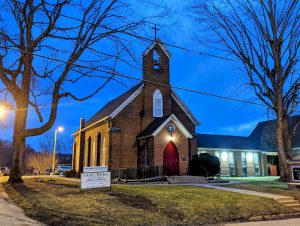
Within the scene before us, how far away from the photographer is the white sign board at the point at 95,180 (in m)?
14.6

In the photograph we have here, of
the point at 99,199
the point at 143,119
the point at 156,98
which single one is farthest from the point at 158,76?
the point at 99,199

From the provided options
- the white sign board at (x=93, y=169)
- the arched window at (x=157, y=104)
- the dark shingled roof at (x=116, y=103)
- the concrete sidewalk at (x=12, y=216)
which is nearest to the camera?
the concrete sidewalk at (x=12, y=216)

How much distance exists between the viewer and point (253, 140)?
42281 millimetres

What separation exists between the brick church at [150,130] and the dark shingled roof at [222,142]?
699 cm

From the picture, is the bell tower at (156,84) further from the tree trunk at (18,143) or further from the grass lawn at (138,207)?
the grass lawn at (138,207)

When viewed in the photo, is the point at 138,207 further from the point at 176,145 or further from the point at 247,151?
the point at 247,151

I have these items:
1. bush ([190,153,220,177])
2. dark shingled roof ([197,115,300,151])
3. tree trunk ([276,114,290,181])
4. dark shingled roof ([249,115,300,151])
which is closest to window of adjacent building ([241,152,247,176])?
dark shingled roof ([197,115,300,151])

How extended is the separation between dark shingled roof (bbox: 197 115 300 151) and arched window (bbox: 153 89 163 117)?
30.3ft

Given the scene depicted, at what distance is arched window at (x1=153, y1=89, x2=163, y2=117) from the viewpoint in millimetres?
28766

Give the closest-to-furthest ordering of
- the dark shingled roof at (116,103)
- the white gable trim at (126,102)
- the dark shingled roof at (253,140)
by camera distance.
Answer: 1. the white gable trim at (126,102)
2. the dark shingled roof at (116,103)
3. the dark shingled roof at (253,140)

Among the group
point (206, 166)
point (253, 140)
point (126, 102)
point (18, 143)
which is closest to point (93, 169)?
point (18, 143)

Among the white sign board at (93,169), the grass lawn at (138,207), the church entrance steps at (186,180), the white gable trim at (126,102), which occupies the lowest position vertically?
the grass lawn at (138,207)

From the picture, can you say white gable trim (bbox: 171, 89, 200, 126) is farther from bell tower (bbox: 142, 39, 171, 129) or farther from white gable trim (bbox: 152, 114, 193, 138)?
white gable trim (bbox: 152, 114, 193, 138)

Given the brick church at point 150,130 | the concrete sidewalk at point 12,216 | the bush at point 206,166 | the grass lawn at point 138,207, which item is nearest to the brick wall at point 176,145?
the brick church at point 150,130
